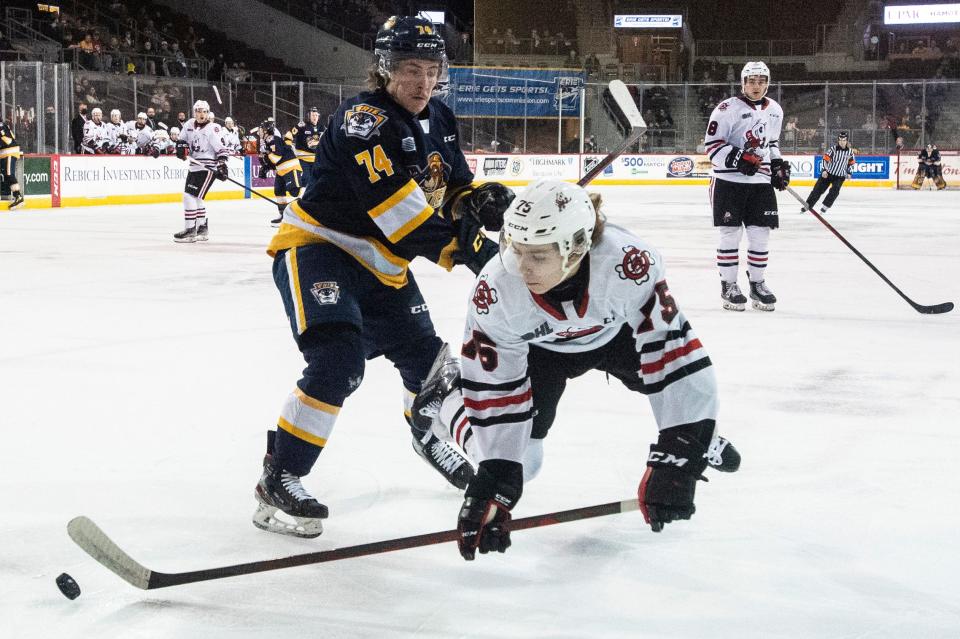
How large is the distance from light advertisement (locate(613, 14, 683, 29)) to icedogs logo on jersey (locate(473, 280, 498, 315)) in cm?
2491

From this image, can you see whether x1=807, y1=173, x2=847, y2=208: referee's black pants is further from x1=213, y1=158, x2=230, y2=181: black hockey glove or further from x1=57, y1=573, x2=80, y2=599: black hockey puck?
x1=57, y1=573, x2=80, y2=599: black hockey puck

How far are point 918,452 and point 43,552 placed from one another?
7.44 ft

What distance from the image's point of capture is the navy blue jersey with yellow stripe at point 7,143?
12.4m

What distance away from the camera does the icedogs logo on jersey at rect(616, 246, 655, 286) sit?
1.90 metres

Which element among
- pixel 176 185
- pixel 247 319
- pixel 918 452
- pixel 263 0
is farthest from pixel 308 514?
pixel 263 0

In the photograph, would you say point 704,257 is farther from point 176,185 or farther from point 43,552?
point 176,185

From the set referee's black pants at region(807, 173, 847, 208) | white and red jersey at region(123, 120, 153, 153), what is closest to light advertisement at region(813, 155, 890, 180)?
referee's black pants at region(807, 173, 847, 208)

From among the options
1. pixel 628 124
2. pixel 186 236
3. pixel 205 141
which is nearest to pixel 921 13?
pixel 205 141

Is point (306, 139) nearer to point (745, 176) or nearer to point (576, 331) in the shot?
point (745, 176)

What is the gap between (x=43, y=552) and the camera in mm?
2283

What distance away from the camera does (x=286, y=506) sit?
2.38m

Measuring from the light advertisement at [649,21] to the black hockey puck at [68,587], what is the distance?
25.1 metres

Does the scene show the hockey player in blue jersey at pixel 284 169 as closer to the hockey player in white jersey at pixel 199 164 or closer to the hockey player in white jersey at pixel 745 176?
the hockey player in white jersey at pixel 199 164

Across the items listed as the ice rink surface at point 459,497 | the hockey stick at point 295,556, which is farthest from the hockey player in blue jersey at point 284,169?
the hockey stick at point 295,556
